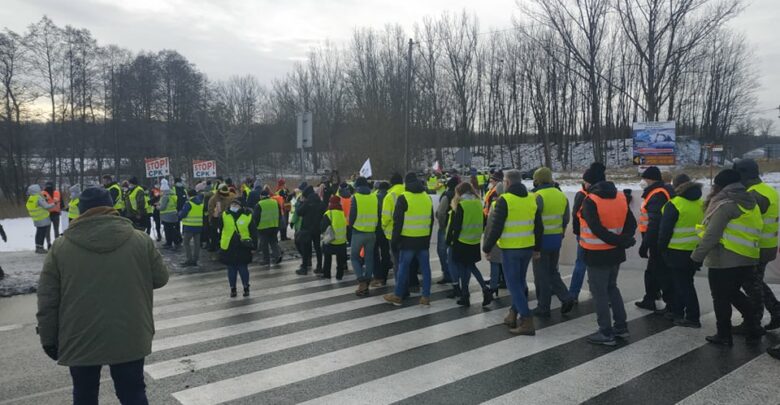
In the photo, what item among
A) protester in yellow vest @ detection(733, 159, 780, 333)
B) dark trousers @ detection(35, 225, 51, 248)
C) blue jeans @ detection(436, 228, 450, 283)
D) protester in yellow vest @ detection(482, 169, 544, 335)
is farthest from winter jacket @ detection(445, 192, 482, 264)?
dark trousers @ detection(35, 225, 51, 248)

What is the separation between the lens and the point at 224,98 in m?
64.2

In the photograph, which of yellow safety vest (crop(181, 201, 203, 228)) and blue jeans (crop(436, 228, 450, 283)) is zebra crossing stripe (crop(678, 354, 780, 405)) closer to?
blue jeans (crop(436, 228, 450, 283))

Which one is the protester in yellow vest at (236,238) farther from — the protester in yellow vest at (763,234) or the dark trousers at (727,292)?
the protester in yellow vest at (763,234)

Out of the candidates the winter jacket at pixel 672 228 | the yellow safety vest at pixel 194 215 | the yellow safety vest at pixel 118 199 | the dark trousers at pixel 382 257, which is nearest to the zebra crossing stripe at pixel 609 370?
the winter jacket at pixel 672 228

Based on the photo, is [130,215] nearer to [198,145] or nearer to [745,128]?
[198,145]

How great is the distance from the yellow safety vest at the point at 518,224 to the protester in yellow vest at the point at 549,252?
67 centimetres

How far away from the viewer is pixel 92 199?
329 cm

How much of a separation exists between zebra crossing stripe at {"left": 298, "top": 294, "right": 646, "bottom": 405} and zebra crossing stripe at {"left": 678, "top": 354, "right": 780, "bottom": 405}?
1.58 meters

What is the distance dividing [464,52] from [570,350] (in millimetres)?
55331

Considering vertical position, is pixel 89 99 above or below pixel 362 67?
below

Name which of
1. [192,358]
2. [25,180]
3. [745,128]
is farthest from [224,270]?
[745,128]

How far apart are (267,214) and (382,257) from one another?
10.6 ft

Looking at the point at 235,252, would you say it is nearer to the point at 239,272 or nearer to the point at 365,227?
the point at 239,272

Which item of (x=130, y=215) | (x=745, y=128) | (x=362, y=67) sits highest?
(x=362, y=67)
